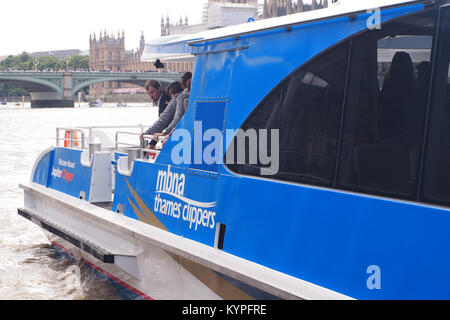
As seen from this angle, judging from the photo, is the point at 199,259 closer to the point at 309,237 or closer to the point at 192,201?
the point at 192,201

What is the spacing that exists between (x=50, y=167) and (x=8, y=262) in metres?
1.45

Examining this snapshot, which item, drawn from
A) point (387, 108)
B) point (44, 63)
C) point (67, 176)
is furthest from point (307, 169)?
point (44, 63)

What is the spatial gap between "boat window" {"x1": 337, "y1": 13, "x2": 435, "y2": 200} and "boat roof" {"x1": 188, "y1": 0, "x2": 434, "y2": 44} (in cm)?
14

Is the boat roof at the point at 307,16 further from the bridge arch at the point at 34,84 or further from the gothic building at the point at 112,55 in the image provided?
the gothic building at the point at 112,55

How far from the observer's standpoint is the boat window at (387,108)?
3.19m

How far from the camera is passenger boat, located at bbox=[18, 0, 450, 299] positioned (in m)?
3.14

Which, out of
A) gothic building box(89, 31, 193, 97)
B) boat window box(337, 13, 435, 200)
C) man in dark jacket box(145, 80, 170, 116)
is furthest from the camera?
gothic building box(89, 31, 193, 97)

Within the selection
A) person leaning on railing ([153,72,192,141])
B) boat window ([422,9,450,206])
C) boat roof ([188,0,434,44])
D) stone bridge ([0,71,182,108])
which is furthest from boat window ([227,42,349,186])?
stone bridge ([0,71,182,108])

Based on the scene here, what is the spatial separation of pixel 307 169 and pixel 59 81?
80.2 m

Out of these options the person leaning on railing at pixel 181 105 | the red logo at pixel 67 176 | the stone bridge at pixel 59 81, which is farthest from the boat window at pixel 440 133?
the stone bridge at pixel 59 81

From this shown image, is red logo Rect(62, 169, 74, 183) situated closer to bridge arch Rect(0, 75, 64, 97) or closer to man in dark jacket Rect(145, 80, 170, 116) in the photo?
man in dark jacket Rect(145, 80, 170, 116)

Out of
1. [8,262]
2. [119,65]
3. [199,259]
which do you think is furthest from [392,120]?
[119,65]

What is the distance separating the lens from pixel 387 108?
11.0 ft

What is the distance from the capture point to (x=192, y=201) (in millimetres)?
4832
